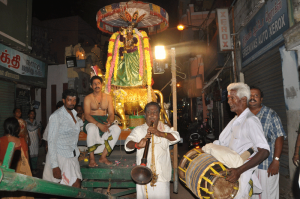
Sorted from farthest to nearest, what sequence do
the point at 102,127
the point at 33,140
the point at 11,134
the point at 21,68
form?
1. the point at 21,68
2. the point at 33,140
3. the point at 102,127
4. the point at 11,134

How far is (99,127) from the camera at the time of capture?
14.2ft

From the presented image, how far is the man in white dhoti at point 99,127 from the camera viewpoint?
4289mm

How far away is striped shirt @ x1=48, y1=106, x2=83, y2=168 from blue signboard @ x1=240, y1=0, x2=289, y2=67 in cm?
554

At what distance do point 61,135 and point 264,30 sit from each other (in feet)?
21.5

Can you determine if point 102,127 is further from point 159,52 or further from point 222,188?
point 159,52

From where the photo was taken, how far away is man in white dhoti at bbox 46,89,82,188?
3.30 metres

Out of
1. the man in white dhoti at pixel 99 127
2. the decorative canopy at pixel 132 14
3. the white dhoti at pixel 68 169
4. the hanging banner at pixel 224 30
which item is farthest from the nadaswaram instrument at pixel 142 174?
the hanging banner at pixel 224 30

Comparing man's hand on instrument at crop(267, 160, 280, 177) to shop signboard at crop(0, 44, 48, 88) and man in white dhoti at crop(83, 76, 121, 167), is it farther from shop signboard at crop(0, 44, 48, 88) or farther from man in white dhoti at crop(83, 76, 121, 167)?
shop signboard at crop(0, 44, 48, 88)

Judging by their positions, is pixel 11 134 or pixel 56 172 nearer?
pixel 56 172

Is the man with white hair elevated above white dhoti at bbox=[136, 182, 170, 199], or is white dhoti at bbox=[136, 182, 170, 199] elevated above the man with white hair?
the man with white hair

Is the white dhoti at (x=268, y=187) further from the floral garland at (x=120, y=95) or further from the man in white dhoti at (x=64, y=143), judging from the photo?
the floral garland at (x=120, y=95)

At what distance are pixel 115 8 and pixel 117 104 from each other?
3.08m

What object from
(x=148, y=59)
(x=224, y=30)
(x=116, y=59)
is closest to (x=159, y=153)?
(x=148, y=59)

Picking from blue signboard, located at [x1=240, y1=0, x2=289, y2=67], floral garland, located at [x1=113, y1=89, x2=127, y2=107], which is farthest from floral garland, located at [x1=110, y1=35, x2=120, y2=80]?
blue signboard, located at [x1=240, y1=0, x2=289, y2=67]
